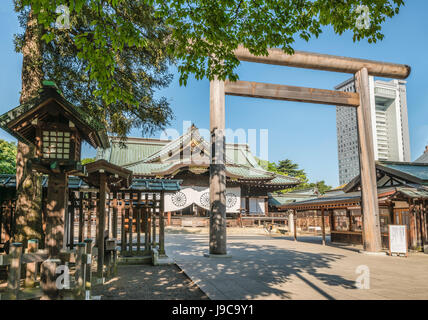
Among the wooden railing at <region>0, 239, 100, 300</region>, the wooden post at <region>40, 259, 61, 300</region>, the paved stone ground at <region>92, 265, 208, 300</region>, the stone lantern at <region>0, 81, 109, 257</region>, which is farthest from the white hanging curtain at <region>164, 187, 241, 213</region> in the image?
the wooden post at <region>40, 259, 61, 300</region>

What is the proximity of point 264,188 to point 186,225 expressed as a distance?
782 cm

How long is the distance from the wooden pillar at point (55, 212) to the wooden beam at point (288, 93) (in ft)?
22.0

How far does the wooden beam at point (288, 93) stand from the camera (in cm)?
1078

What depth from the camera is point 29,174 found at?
7.38m

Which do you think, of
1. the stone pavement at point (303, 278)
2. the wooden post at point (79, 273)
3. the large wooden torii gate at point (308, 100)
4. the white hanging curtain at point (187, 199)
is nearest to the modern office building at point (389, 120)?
the white hanging curtain at point (187, 199)

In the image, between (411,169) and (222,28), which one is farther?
(411,169)

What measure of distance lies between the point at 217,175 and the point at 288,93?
3842 millimetres

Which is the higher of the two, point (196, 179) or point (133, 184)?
point (196, 179)

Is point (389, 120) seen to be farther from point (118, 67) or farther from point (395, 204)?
point (118, 67)

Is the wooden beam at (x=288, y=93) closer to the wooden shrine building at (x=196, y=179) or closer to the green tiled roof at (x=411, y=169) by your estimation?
the green tiled roof at (x=411, y=169)

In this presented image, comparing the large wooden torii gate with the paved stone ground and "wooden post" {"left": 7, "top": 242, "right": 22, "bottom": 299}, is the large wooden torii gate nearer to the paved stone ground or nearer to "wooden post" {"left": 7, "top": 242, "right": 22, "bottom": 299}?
the paved stone ground

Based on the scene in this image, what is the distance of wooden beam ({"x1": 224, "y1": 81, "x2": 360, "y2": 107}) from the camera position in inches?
424

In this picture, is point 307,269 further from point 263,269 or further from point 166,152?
point 166,152

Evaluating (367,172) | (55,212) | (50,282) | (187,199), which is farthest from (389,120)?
(50,282)
